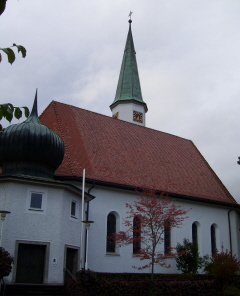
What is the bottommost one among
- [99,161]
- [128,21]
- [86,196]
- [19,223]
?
[19,223]

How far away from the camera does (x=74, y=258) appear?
54.5ft

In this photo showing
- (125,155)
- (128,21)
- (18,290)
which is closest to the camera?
(18,290)

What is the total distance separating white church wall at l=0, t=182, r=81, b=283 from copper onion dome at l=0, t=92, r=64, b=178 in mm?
1000

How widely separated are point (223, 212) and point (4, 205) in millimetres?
14995

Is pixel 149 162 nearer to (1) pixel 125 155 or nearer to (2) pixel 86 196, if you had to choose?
(1) pixel 125 155

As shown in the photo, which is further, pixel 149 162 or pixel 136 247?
pixel 149 162

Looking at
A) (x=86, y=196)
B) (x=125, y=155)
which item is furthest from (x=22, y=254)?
(x=125, y=155)

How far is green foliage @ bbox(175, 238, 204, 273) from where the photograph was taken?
66.0ft

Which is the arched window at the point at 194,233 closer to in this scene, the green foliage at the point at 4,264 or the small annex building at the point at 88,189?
the small annex building at the point at 88,189

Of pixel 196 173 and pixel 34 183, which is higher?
pixel 196 173

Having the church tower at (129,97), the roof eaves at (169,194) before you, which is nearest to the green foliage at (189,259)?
the roof eaves at (169,194)

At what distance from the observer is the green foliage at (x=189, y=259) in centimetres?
2011

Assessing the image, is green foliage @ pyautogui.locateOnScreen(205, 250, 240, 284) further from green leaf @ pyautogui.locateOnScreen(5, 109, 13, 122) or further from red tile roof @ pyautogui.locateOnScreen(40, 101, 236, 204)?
green leaf @ pyautogui.locateOnScreen(5, 109, 13, 122)

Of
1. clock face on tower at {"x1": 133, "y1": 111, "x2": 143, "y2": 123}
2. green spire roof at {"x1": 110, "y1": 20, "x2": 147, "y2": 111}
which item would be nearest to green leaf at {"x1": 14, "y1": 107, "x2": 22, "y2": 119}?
clock face on tower at {"x1": 133, "y1": 111, "x2": 143, "y2": 123}
